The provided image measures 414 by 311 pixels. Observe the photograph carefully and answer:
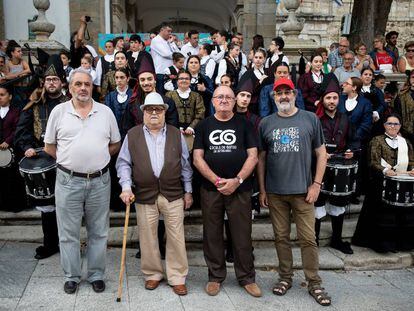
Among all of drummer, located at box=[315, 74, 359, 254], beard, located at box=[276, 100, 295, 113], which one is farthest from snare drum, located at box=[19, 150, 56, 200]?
drummer, located at box=[315, 74, 359, 254]

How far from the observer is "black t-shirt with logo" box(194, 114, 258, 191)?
4773 millimetres

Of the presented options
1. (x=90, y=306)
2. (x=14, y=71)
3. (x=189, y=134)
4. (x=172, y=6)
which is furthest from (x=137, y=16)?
(x=90, y=306)

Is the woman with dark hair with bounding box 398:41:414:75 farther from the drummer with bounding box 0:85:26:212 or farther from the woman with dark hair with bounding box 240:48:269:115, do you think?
the drummer with bounding box 0:85:26:212

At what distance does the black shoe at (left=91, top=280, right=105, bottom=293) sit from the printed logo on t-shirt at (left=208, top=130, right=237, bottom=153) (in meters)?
1.74

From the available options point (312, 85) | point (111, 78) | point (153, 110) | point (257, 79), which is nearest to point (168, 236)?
point (153, 110)

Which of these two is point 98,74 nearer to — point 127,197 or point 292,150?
point 127,197

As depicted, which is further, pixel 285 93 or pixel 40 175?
pixel 40 175

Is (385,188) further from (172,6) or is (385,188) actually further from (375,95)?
(172,6)

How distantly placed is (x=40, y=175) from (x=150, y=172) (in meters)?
1.27

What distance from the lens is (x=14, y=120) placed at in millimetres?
6480

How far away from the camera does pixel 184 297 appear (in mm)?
4824

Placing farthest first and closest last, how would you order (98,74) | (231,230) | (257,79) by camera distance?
(98,74) < (257,79) < (231,230)

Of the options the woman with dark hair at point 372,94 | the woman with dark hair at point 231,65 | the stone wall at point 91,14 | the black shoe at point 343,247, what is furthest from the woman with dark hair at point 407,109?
the stone wall at point 91,14

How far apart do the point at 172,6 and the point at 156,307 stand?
2236cm
